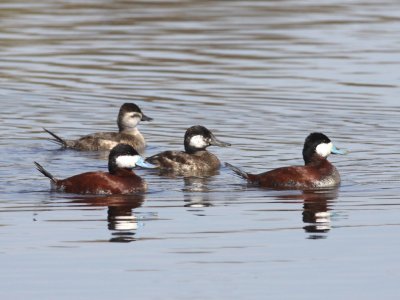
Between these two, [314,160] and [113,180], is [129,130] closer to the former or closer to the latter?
[314,160]

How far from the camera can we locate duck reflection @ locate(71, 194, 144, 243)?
1299 centimetres

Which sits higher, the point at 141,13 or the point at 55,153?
the point at 141,13

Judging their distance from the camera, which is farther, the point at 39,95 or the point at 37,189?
the point at 39,95

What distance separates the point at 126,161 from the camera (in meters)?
16.2

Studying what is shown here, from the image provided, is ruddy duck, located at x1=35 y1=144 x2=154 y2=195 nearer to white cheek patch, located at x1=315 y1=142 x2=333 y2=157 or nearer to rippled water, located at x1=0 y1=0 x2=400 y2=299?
rippled water, located at x1=0 y1=0 x2=400 y2=299

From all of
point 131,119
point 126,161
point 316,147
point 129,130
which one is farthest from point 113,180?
point 131,119

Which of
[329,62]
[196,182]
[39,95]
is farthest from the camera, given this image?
[329,62]

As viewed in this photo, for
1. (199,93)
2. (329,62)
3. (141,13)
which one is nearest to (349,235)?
(199,93)

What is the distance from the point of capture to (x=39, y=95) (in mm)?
24125

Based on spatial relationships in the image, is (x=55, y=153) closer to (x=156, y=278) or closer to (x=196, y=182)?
(x=196, y=182)

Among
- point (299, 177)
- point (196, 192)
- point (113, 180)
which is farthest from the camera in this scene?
point (299, 177)

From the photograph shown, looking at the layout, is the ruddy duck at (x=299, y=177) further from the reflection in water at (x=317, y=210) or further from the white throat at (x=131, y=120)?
the white throat at (x=131, y=120)

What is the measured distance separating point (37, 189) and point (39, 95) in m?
8.05

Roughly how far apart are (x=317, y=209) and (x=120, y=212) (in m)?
2.11
